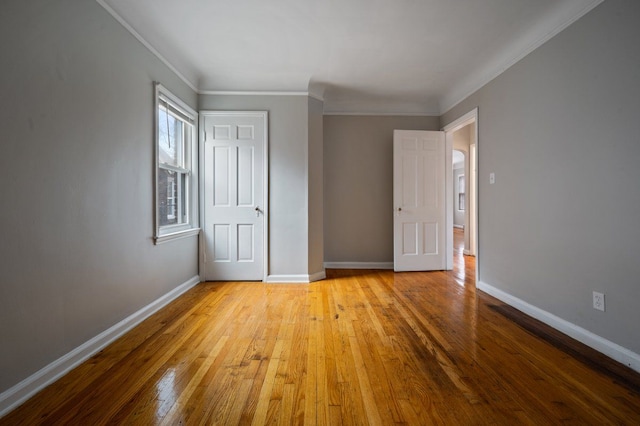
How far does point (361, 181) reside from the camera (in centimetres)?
496

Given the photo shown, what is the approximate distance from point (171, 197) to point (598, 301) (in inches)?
161

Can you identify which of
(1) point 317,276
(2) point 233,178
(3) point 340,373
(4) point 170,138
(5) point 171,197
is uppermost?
(4) point 170,138

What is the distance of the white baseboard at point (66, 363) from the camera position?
1547 mm

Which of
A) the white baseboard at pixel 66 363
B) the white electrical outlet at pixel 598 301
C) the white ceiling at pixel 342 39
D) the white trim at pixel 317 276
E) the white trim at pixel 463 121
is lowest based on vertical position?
the white baseboard at pixel 66 363

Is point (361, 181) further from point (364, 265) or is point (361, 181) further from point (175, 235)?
point (175, 235)

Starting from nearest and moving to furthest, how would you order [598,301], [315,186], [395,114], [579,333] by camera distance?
[598,301]
[579,333]
[315,186]
[395,114]

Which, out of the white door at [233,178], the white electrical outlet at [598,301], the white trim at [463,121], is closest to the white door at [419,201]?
the white trim at [463,121]

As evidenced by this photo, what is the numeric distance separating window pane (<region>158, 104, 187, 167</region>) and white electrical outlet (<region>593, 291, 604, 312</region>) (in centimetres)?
399

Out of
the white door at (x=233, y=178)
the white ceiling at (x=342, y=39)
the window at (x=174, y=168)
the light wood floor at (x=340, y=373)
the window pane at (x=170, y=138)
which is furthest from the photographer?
the white door at (x=233, y=178)

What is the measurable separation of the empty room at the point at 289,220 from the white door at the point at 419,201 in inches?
8.8

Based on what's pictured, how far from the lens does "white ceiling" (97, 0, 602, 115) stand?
2.48m

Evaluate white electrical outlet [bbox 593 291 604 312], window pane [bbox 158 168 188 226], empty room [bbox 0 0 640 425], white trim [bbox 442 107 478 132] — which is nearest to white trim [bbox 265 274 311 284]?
empty room [bbox 0 0 640 425]

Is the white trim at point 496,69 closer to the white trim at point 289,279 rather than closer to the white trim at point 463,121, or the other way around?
the white trim at point 463,121

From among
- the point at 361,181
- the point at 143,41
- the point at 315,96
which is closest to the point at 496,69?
the point at 315,96
